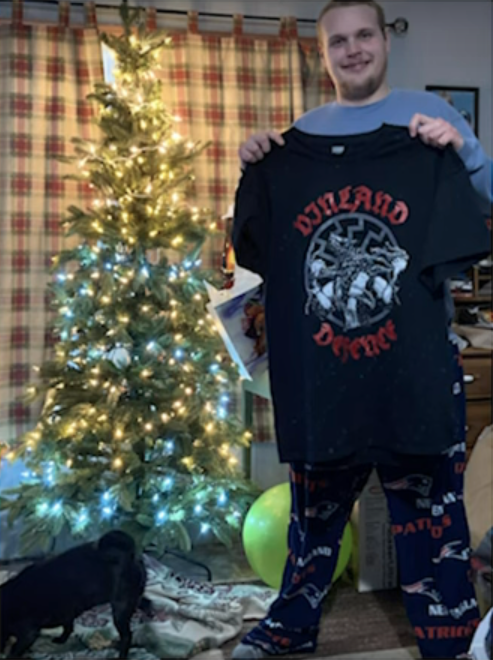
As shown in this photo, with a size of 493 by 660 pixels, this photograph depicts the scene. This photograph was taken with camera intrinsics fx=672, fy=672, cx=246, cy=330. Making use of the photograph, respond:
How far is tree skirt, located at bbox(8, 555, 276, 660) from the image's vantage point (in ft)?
5.79

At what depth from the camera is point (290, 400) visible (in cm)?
149

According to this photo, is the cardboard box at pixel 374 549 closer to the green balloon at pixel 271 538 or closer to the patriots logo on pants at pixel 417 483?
the green balloon at pixel 271 538

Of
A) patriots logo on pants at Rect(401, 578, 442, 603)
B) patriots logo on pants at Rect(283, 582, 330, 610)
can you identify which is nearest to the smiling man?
patriots logo on pants at Rect(401, 578, 442, 603)

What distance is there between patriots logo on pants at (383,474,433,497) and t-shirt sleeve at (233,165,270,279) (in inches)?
22.4

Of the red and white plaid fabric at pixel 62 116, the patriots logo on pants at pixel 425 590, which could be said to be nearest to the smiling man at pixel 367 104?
the patriots logo on pants at pixel 425 590

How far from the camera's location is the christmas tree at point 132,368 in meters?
2.19

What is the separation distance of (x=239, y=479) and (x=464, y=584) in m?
0.99

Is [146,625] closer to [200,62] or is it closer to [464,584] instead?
[464,584]

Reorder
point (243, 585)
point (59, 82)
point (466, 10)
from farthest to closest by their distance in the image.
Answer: point (466, 10) → point (59, 82) → point (243, 585)

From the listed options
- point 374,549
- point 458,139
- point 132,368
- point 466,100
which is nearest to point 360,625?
point 374,549

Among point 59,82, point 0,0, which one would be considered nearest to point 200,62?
point 59,82

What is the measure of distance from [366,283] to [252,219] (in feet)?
0.95

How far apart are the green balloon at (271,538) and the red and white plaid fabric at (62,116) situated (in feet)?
2.93

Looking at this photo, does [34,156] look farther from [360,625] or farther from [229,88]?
[360,625]
